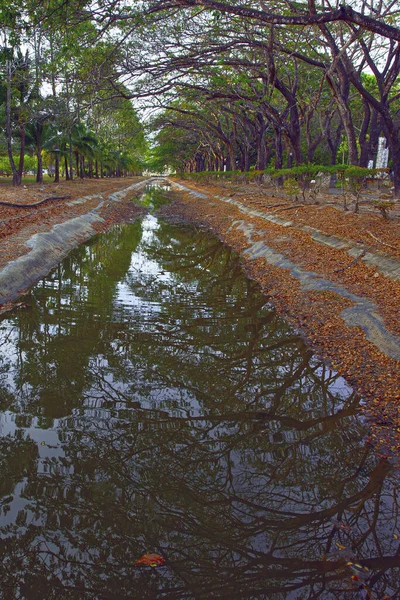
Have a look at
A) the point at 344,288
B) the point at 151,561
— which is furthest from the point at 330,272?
the point at 151,561

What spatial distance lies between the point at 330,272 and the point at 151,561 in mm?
8385

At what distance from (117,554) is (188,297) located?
6879 millimetres

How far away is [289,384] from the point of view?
605 cm

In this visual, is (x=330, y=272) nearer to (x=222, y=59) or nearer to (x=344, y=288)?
(x=344, y=288)

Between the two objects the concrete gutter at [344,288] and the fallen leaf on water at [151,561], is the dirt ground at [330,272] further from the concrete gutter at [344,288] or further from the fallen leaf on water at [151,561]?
the fallen leaf on water at [151,561]

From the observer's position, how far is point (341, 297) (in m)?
8.71

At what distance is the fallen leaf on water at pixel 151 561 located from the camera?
3.15 metres

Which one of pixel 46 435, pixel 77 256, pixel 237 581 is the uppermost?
pixel 77 256

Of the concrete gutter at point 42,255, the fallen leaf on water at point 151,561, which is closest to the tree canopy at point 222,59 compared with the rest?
the concrete gutter at point 42,255

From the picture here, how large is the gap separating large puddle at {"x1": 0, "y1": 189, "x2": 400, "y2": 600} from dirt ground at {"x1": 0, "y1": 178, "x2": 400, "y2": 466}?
0.32m

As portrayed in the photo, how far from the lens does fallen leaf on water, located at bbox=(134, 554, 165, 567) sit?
315 centimetres

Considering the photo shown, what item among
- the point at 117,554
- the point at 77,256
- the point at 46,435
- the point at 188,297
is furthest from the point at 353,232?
the point at 117,554

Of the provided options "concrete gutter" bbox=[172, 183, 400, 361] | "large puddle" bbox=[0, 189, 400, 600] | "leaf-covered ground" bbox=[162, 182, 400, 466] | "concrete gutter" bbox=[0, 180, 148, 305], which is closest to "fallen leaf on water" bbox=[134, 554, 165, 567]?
"large puddle" bbox=[0, 189, 400, 600]

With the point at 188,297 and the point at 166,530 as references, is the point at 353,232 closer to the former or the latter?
the point at 188,297
